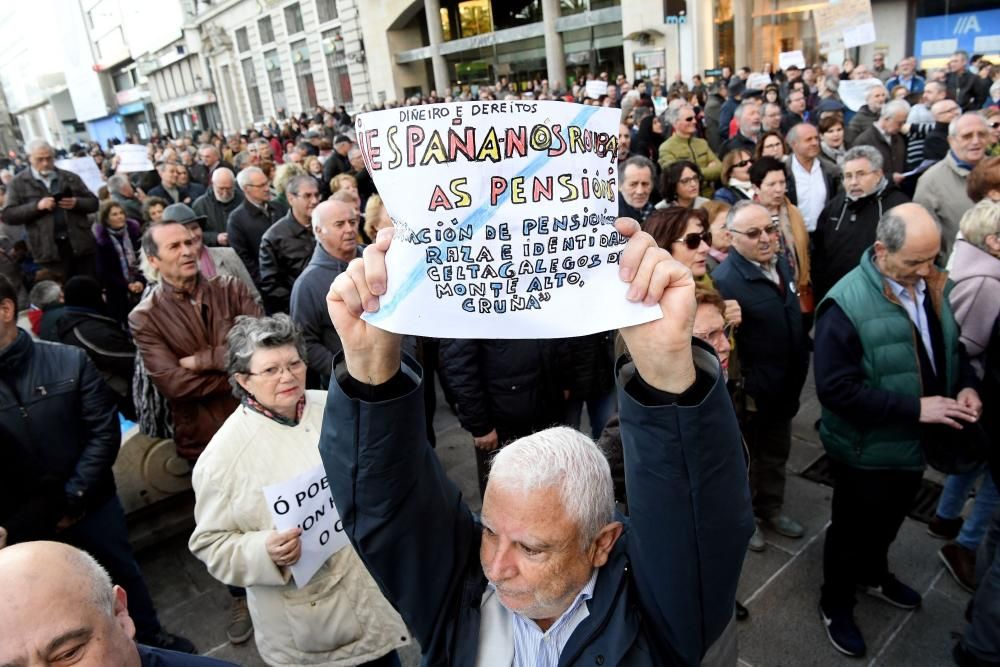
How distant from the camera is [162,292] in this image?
3.43m

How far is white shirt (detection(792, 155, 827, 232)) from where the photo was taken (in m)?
5.41

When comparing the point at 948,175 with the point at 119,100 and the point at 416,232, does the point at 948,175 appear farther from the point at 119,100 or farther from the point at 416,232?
the point at 119,100

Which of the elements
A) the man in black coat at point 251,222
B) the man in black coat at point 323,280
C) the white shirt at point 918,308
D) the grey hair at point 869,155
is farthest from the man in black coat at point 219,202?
the white shirt at point 918,308

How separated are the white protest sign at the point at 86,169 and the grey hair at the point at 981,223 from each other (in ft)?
29.5

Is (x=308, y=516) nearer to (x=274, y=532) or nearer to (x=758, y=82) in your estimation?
(x=274, y=532)

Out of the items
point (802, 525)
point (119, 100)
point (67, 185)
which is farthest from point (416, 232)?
point (119, 100)

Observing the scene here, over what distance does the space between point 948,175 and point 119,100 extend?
7107 centimetres

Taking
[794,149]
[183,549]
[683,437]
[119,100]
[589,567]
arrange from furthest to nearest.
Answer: [119,100] → [794,149] → [183,549] → [589,567] → [683,437]

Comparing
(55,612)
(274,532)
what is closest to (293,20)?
(274,532)

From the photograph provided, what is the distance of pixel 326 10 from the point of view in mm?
33719

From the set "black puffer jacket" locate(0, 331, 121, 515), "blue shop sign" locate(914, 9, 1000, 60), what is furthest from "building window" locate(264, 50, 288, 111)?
"black puffer jacket" locate(0, 331, 121, 515)

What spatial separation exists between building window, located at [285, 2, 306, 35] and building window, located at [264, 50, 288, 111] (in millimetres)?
2813

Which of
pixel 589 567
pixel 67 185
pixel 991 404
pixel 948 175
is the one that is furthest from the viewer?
pixel 67 185

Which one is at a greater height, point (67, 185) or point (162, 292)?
point (67, 185)
